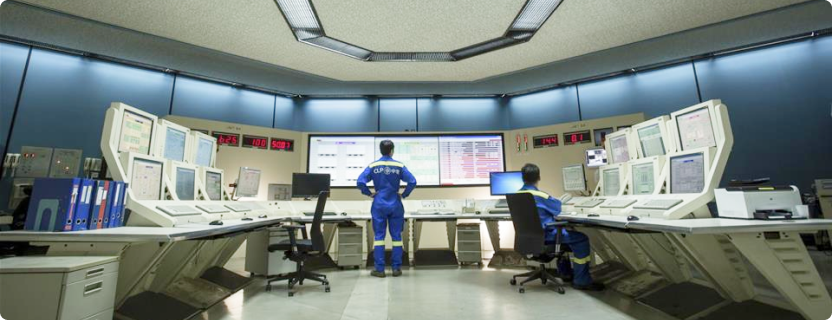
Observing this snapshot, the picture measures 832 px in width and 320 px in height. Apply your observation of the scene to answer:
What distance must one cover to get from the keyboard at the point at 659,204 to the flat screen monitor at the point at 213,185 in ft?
11.0

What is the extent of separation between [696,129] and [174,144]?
3.75 metres

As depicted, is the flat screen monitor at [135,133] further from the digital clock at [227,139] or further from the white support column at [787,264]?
the white support column at [787,264]

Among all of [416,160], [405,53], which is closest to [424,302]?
[416,160]

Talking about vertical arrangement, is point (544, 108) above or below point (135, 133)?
above

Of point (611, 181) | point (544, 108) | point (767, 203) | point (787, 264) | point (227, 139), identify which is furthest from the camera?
point (544, 108)

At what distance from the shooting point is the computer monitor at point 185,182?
2363 mm

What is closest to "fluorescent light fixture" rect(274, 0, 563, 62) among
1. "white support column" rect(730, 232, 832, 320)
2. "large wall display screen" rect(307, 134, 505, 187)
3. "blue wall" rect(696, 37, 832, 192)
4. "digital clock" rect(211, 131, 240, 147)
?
"large wall display screen" rect(307, 134, 505, 187)

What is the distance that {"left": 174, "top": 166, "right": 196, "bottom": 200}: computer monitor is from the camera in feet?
7.75

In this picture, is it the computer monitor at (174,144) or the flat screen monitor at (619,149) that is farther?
the flat screen monitor at (619,149)

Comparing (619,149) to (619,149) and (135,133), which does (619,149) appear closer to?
(619,149)

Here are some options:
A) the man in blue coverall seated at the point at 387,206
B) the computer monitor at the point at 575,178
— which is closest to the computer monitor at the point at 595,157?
the computer monitor at the point at 575,178

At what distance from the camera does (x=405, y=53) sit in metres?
4.19

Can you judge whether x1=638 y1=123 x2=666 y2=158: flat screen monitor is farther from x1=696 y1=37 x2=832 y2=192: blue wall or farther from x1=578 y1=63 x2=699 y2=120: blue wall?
x1=696 y1=37 x2=832 y2=192: blue wall

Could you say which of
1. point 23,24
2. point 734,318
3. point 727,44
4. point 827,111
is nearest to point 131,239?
point 734,318
